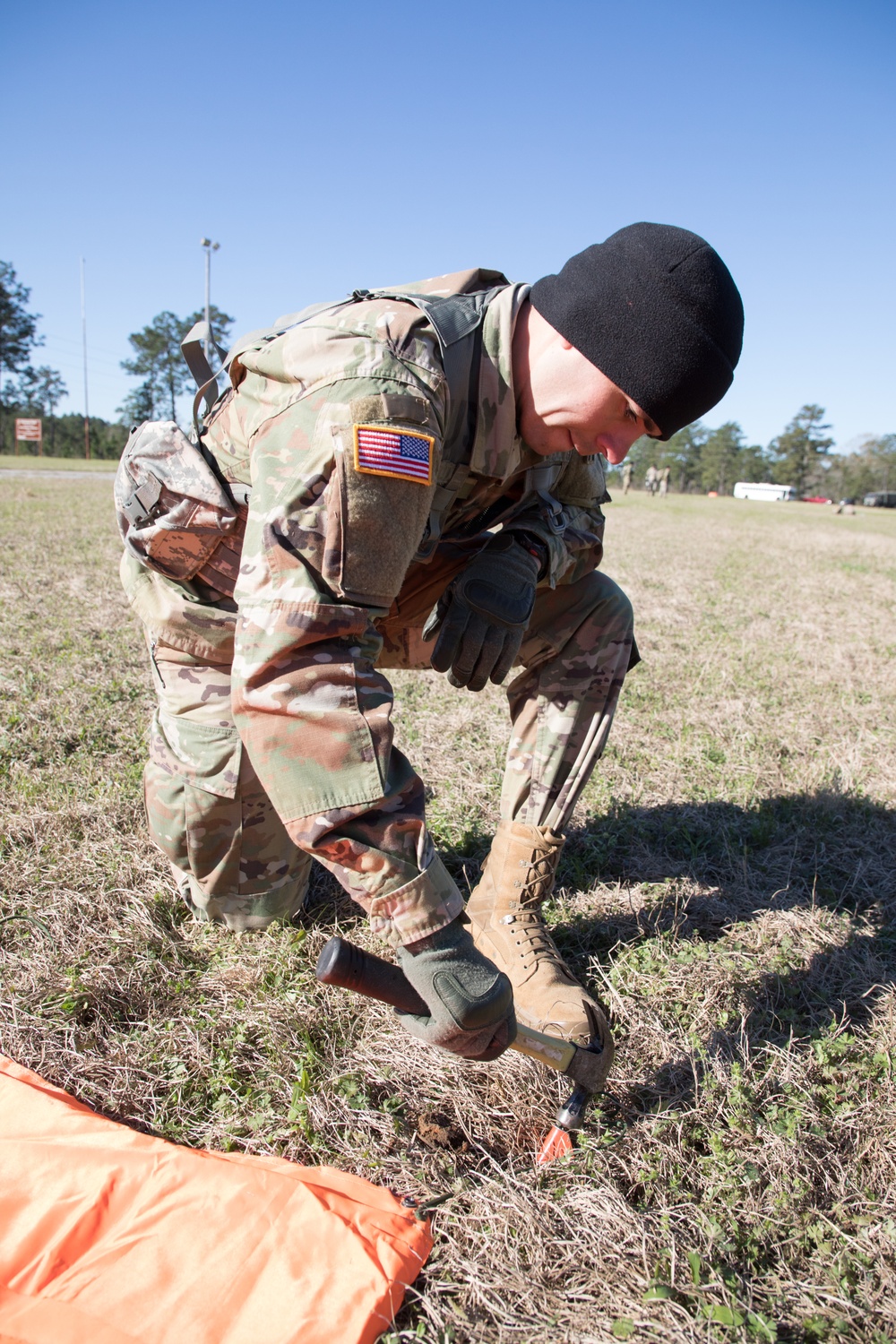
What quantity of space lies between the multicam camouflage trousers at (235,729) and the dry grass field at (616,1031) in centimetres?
17

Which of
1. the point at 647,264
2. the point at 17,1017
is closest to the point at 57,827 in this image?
the point at 17,1017

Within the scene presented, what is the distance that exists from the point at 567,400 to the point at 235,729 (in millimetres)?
1147

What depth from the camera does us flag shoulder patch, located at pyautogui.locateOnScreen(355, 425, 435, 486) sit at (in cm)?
152

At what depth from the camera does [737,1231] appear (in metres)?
1.59

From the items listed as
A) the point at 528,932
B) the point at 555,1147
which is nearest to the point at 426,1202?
the point at 555,1147

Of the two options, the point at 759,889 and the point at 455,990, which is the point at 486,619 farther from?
the point at 759,889

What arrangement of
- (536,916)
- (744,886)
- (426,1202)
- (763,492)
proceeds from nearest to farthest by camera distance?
(426,1202)
(536,916)
(744,886)
(763,492)

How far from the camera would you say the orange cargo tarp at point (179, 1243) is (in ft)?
4.64

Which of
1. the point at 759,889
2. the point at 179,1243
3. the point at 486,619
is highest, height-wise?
the point at 486,619

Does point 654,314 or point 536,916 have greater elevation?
point 654,314

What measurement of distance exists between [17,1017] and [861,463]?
89642 mm

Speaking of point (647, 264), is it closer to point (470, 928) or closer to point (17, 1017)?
point (470, 928)

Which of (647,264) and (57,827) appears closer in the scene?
(647,264)

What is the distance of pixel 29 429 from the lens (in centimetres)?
3881
